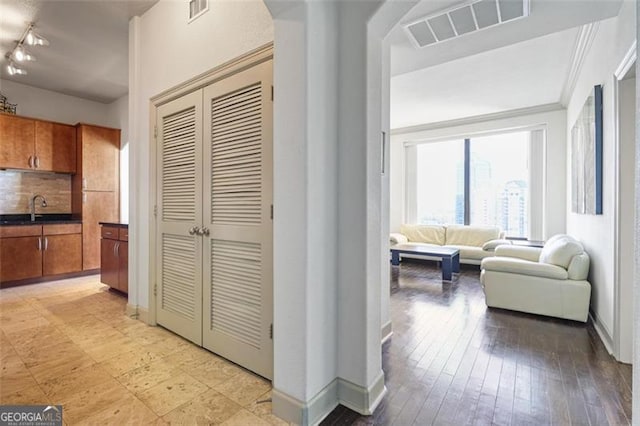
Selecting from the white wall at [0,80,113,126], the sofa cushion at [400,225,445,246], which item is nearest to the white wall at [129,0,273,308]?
the white wall at [0,80,113,126]

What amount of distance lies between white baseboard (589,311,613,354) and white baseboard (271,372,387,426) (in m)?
1.96

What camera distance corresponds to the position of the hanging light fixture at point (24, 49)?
126 inches

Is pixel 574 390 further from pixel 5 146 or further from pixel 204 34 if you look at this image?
pixel 5 146

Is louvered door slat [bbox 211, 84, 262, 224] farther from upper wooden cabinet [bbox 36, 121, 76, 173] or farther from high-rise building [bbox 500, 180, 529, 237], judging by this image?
high-rise building [bbox 500, 180, 529, 237]

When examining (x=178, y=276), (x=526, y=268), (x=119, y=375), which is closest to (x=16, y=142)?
(x=178, y=276)

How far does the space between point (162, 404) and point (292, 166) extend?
5.05 feet

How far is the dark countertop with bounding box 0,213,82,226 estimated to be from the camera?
4.24 meters

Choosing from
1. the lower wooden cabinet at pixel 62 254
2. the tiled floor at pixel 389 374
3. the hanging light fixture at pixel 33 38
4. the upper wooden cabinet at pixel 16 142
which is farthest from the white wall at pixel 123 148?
the tiled floor at pixel 389 374

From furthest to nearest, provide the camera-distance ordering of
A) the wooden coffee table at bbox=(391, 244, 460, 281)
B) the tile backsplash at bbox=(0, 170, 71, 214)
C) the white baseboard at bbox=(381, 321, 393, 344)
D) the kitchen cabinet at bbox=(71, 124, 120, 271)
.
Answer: the kitchen cabinet at bbox=(71, 124, 120, 271), the wooden coffee table at bbox=(391, 244, 460, 281), the tile backsplash at bbox=(0, 170, 71, 214), the white baseboard at bbox=(381, 321, 393, 344)

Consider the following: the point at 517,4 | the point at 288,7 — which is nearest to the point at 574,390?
the point at 517,4

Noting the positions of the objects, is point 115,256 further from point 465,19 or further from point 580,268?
point 580,268

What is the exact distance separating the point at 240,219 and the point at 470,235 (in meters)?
5.09

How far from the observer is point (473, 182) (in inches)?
253

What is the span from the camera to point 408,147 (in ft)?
23.0
